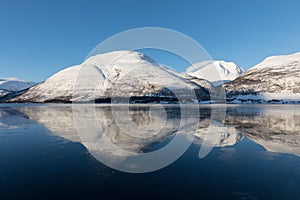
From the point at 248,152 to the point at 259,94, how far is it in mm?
201015

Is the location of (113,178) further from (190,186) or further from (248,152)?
(248,152)

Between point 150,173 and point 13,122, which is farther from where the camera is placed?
point 13,122

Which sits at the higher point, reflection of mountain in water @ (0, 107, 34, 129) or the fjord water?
reflection of mountain in water @ (0, 107, 34, 129)

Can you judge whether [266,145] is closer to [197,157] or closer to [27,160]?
[197,157]

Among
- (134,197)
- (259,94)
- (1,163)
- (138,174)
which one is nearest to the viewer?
(134,197)

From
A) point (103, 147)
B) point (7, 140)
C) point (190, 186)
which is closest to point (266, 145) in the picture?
point (190, 186)

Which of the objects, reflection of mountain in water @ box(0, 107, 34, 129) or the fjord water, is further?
reflection of mountain in water @ box(0, 107, 34, 129)

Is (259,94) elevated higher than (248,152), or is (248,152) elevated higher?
(259,94)

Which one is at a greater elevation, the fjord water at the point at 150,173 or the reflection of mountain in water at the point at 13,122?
the reflection of mountain in water at the point at 13,122

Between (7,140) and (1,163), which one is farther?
(7,140)

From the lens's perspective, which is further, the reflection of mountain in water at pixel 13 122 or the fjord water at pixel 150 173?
the reflection of mountain in water at pixel 13 122

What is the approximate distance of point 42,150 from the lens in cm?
1647

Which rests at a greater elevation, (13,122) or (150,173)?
(13,122)

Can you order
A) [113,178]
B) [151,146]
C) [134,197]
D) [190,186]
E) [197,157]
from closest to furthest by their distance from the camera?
[134,197], [190,186], [113,178], [197,157], [151,146]
